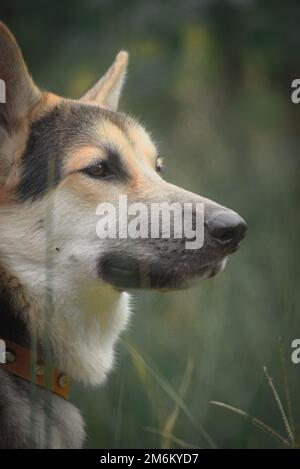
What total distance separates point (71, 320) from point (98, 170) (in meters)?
0.86

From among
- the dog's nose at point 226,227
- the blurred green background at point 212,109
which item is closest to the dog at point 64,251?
the dog's nose at point 226,227

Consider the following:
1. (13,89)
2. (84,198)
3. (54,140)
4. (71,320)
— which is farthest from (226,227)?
(13,89)

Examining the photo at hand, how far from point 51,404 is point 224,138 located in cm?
472

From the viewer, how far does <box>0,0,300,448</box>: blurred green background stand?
5629mm

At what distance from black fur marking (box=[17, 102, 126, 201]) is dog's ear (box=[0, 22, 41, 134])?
116 millimetres

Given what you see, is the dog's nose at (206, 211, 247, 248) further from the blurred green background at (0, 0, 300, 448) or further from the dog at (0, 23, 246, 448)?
the blurred green background at (0, 0, 300, 448)

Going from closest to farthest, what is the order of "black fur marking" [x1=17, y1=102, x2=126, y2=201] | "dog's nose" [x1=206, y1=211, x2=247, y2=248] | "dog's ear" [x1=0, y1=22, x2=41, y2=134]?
1. "dog's nose" [x1=206, y1=211, x2=247, y2=248]
2. "dog's ear" [x1=0, y1=22, x2=41, y2=134]
3. "black fur marking" [x1=17, y1=102, x2=126, y2=201]

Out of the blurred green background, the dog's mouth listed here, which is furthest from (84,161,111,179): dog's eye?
the blurred green background

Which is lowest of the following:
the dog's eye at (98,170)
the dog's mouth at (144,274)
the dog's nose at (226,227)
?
the dog's mouth at (144,274)

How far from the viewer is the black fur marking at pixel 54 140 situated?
3.65 metres

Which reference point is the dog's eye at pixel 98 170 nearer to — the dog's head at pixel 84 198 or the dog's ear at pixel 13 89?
the dog's head at pixel 84 198

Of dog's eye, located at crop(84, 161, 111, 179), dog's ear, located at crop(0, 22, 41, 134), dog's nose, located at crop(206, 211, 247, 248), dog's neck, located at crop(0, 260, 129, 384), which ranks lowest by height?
dog's neck, located at crop(0, 260, 129, 384)

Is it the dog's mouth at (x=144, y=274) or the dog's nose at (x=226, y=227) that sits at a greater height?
the dog's nose at (x=226, y=227)

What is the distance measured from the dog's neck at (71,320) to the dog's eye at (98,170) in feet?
1.99
